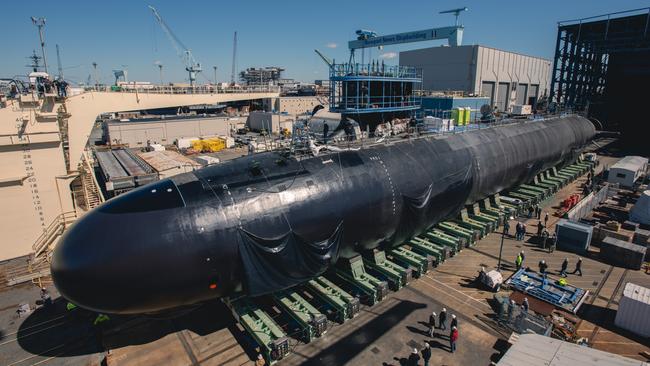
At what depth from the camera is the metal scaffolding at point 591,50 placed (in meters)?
50.5

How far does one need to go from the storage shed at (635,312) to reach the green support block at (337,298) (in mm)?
11432

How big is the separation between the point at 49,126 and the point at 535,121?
39965 mm

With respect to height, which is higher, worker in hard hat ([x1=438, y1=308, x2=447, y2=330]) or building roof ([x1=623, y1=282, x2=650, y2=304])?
building roof ([x1=623, y1=282, x2=650, y2=304])

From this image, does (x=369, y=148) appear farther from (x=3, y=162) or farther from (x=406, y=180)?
(x=3, y=162)

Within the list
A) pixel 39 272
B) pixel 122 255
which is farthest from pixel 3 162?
pixel 122 255

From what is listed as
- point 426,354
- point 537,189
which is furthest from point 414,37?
point 426,354

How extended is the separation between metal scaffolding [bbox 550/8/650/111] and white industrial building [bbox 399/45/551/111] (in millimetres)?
7281

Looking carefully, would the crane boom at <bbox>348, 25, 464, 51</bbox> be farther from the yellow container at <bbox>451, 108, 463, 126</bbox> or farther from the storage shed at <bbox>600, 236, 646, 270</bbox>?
the storage shed at <bbox>600, 236, 646, 270</bbox>

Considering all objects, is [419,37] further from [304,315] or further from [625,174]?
[304,315]

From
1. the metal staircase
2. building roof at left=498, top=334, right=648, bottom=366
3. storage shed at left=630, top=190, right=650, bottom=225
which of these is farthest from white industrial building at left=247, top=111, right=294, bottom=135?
building roof at left=498, top=334, right=648, bottom=366

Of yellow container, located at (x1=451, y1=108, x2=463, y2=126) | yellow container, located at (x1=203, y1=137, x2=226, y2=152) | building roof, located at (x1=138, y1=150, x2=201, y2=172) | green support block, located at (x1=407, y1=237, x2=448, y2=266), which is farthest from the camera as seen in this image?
yellow container, located at (x1=203, y1=137, x2=226, y2=152)

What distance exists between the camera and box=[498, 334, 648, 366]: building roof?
1095cm

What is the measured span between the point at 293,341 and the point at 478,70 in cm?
5532

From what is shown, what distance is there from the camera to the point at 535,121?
3503 cm
